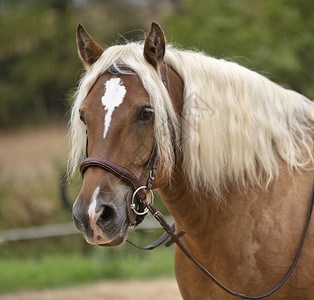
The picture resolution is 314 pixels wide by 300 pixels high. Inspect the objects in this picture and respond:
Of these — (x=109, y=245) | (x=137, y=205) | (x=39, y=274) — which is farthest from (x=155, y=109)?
(x=39, y=274)

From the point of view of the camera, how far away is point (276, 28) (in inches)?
462

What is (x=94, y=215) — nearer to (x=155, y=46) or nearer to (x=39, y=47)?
(x=155, y=46)

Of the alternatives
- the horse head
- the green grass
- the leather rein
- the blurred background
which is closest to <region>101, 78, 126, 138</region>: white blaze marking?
the horse head

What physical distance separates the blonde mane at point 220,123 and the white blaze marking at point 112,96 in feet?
0.37

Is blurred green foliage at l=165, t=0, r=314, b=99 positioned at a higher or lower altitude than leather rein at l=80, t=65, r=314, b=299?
lower

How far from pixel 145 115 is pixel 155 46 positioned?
388mm

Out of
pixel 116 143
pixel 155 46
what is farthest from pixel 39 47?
pixel 116 143

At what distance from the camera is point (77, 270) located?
7.48 metres

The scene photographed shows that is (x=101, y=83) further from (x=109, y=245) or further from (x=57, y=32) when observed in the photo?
(x=57, y=32)

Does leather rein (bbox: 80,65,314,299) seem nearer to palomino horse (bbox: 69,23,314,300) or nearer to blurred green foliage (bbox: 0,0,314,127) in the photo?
palomino horse (bbox: 69,23,314,300)

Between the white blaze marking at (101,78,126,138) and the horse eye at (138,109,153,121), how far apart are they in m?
0.12

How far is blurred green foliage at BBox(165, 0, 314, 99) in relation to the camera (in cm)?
1108

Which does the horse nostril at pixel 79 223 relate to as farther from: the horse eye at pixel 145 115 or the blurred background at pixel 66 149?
the blurred background at pixel 66 149

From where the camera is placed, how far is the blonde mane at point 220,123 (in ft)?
8.29
